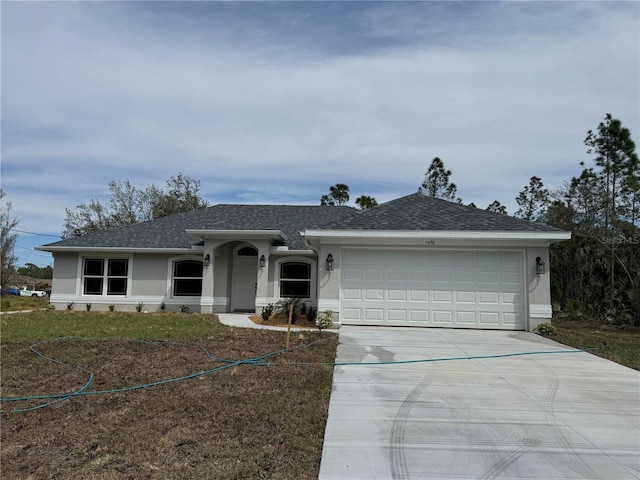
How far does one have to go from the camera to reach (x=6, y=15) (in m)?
8.53

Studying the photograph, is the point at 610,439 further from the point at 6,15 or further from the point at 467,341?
the point at 6,15

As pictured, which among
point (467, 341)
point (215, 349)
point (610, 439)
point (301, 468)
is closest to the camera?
point (301, 468)

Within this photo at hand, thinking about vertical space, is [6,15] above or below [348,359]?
above

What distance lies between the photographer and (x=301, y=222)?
19641 millimetres

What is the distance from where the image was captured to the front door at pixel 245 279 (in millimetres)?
17672

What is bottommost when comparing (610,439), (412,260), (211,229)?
(610,439)

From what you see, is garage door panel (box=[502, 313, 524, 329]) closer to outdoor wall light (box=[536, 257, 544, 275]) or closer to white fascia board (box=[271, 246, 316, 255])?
outdoor wall light (box=[536, 257, 544, 275])

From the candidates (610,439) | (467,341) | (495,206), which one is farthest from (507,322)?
(495,206)

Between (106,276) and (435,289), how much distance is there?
13035 millimetres

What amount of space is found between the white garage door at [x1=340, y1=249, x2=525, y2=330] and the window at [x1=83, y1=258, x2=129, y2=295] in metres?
9.87

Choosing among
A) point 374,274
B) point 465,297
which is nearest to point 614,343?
point 465,297

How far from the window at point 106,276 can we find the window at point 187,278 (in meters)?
2.07

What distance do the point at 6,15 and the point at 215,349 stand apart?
783cm

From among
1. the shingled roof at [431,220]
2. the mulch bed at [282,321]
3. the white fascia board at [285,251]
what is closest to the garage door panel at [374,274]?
the shingled roof at [431,220]
